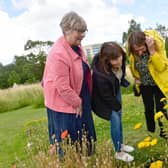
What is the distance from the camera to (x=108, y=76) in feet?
14.9

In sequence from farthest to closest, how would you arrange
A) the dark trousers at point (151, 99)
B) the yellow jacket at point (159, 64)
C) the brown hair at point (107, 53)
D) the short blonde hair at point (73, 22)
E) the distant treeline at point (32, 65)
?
1. the distant treeline at point (32, 65)
2. the dark trousers at point (151, 99)
3. the yellow jacket at point (159, 64)
4. the brown hair at point (107, 53)
5. the short blonde hair at point (73, 22)

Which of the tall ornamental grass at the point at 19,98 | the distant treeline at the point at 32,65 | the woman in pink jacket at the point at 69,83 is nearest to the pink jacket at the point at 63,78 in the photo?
the woman in pink jacket at the point at 69,83

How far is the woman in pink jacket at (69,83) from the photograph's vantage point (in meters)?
4.12

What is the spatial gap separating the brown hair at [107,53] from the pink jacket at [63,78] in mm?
215

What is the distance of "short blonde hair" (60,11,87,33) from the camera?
4.04 meters

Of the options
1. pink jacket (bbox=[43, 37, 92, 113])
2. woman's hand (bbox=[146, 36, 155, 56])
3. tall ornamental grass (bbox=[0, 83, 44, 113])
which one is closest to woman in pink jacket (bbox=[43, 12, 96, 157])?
pink jacket (bbox=[43, 37, 92, 113])

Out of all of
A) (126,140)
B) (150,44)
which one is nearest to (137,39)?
(150,44)

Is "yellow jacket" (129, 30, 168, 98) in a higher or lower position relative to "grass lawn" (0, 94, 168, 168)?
higher

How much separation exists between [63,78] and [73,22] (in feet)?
1.81

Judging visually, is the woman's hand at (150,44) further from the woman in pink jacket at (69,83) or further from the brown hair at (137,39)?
the woman in pink jacket at (69,83)

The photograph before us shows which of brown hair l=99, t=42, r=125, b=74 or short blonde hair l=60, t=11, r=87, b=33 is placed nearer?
short blonde hair l=60, t=11, r=87, b=33

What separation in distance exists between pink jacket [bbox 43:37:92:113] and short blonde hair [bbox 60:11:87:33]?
0.68 feet

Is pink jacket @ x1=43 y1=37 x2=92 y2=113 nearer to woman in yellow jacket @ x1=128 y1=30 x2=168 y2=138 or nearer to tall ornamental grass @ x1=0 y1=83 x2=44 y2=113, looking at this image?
woman in yellow jacket @ x1=128 y1=30 x2=168 y2=138

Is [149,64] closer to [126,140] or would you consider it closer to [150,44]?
[150,44]
